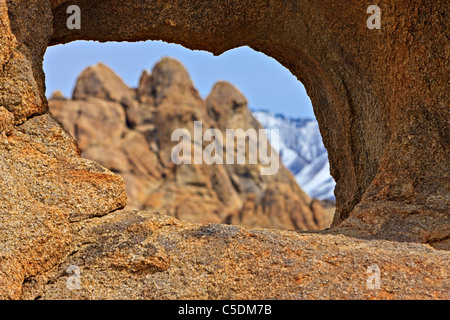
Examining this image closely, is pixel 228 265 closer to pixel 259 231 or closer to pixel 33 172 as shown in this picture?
pixel 259 231

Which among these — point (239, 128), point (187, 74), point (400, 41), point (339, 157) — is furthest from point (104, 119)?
point (400, 41)

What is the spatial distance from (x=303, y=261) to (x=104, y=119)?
29858 millimetres

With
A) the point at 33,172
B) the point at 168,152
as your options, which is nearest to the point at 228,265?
the point at 33,172

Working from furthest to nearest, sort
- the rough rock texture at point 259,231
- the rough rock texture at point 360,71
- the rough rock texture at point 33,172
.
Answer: the rough rock texture at point 360,71, the rough rock texture at point 33,172, the rough rock texture at point 259,231

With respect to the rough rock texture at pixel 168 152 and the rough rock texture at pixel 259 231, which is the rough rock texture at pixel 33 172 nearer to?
the rough rock texture at pixel 259 231

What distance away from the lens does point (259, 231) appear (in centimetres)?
530

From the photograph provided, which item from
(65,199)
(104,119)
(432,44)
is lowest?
(65,199)

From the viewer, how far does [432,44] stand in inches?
250

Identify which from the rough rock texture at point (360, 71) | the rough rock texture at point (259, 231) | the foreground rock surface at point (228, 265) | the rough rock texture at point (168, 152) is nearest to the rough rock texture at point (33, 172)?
the rough rock texture at point (259, 231)

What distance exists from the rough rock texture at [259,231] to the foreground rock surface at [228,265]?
0.04 ft

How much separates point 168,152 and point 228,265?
2874cm

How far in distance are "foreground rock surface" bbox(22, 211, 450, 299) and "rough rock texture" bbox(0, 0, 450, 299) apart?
1 centimetres

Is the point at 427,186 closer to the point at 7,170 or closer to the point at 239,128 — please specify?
the point at 7,170

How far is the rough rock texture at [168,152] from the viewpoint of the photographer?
28328mm
